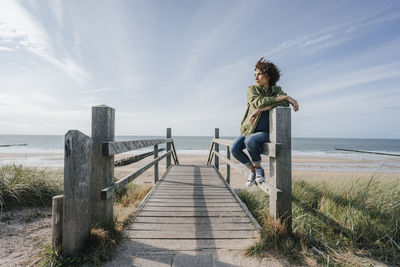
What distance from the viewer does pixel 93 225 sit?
80.6 inches

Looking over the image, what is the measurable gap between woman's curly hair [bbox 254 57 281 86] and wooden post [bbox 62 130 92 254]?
2.15 metres

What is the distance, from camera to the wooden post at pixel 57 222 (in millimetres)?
1669

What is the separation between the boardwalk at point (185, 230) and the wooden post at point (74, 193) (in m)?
0.39

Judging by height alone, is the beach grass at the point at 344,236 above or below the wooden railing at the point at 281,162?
below

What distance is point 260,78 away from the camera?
8.09 feet

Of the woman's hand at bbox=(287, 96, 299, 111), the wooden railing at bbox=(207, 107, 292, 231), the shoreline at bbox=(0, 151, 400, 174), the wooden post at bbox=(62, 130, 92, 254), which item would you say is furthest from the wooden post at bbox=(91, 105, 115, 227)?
the shoreline at bbox=(0, 151, 400, 174)

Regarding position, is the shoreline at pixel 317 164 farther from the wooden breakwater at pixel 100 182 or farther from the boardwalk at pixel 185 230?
the wooden breakwater at pixel 100 182

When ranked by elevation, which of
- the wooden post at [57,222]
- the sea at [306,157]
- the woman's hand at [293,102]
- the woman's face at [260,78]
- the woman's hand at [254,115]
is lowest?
the sea at [306,157]

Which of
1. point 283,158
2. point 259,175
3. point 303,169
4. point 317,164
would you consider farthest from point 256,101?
point 317,164

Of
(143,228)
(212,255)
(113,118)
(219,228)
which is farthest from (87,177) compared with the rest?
(219,228)

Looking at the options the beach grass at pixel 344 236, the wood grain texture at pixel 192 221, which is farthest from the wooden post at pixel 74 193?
the beach grass at pixel 344 236

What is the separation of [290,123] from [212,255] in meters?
1.56

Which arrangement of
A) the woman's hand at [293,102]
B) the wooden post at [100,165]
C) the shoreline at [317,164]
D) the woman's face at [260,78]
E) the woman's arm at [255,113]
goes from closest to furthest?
the wooden post at [100,165] < the woman's hand at [293,102] < the woman's arm at [255,113] < the woman's face at [260,78] < the shoreline at [317,164]

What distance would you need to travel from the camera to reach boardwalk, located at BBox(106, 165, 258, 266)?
5.82 feet
